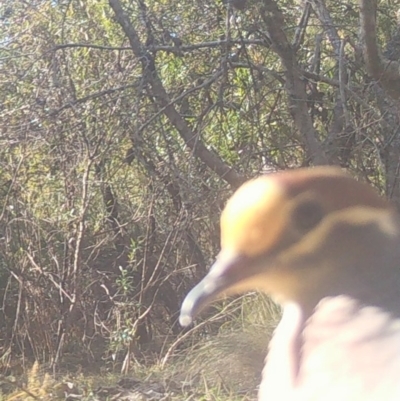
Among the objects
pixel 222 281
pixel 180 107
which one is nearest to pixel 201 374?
pixel 180 107

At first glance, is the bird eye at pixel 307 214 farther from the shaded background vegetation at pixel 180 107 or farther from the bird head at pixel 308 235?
the shaded background vegetation at pixel 180 107

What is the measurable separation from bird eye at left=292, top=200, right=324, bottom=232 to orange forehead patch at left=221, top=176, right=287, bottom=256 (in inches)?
0.6

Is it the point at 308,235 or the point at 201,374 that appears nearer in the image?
the point at 308,235

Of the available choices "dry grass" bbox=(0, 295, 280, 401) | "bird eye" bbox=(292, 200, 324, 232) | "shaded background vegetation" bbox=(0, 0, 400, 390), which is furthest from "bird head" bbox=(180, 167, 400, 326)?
"dry grass" bbox=(0, 295, 280, 401)

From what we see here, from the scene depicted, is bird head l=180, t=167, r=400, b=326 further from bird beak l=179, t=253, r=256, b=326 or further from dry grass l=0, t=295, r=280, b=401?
dry grass l=0, t=295, r=280, b=401

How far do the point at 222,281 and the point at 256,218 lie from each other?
0.09 m

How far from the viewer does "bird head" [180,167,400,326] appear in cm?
77

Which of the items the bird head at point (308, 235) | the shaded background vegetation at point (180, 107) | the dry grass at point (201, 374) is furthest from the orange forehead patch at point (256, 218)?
the dry grass at point (201, 374)

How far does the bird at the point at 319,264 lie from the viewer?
2.49 ft

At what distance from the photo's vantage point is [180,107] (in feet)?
12.1

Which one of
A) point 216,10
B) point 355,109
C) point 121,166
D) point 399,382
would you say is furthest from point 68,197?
point 399,382

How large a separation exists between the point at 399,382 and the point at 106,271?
13.3ft

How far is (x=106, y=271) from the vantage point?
4.65 meters

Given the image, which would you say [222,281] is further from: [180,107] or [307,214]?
[180,107]
